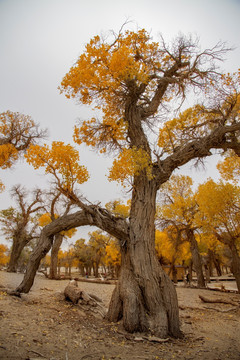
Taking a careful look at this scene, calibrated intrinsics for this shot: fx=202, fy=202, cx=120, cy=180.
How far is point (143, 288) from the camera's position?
519 cm

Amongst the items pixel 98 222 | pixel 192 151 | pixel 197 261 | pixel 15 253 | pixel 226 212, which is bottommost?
pixel 197 261

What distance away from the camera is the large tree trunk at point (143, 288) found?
481 centimetres

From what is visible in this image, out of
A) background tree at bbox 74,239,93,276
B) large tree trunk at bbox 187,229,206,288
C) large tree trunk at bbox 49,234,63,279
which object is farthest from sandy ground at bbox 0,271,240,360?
background tree at bbox 74,239,93,276

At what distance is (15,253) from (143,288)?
18049mm

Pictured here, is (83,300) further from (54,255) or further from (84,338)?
(54,255)

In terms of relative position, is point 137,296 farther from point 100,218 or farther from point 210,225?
point 210,225

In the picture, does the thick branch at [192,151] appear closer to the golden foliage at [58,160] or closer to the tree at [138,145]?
the tree at [138,145]

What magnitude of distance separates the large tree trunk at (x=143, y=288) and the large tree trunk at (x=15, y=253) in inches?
670

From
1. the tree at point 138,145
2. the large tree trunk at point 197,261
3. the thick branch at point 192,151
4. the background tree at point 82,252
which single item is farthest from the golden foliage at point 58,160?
the background tree at point 82,252

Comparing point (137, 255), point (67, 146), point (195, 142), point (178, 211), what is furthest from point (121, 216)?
point (178, 211)

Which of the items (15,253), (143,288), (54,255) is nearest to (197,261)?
(54,255)

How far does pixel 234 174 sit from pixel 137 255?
10.1 m

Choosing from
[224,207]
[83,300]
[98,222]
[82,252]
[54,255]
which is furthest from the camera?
[82,252]

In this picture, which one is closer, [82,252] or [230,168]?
[230,168]
